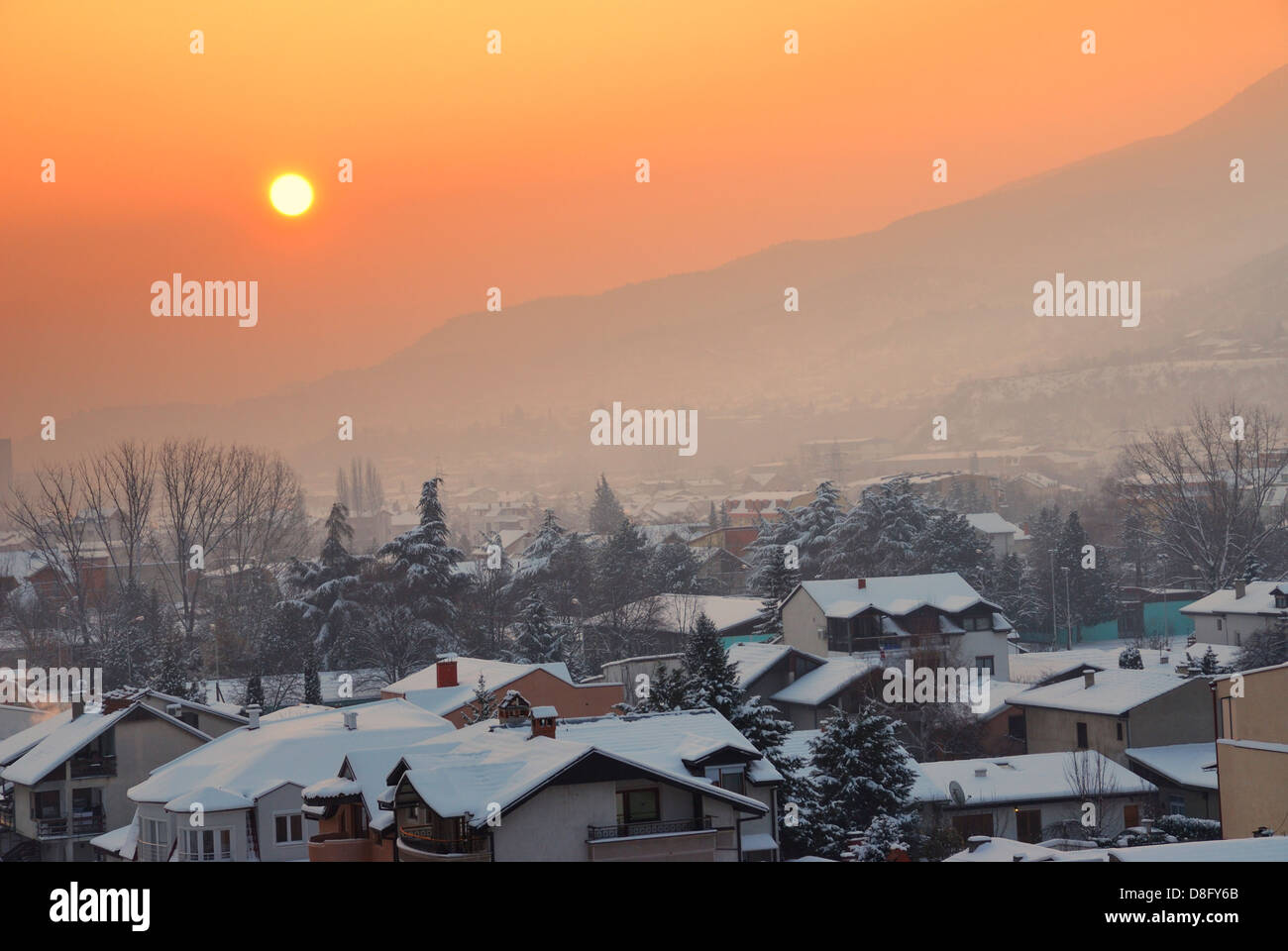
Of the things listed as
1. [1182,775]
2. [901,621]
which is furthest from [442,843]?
[901,621]

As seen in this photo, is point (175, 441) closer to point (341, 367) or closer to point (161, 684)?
point (161, 684)

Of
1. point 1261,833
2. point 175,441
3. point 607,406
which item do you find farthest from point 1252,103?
point 1261,833

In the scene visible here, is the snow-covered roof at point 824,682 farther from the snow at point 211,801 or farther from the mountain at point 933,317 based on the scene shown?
the mountain at point 933,317

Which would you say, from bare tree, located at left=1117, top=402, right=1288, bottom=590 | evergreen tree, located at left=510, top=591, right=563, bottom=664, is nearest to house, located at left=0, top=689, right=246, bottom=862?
evergreen tree, located at left=510, top=591, right=563, bottom=664

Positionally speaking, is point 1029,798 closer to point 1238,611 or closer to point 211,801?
point 211,801

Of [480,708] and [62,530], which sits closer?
[480,708]
